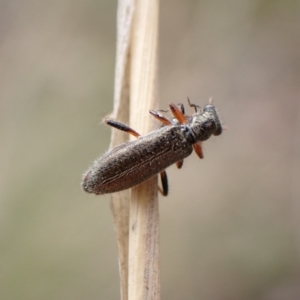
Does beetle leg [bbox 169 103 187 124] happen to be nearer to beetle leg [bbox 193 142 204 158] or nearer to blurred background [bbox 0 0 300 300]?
beetle leg [bbox 193 142 204 158]

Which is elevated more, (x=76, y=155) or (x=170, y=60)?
(x=170, y=60)

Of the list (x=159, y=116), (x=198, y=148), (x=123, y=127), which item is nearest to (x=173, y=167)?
(x=198, y=148)

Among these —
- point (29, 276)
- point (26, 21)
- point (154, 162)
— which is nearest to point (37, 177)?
point (29, 276)

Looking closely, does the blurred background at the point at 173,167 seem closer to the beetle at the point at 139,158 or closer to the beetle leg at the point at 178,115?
the beetle leg at the point at 178,115

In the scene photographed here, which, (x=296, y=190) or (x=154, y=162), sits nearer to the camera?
(x=154, y=162)

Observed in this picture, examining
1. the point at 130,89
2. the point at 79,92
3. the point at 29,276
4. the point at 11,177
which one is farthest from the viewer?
the point at 79,92

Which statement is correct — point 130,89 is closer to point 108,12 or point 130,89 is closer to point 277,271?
point 277,271

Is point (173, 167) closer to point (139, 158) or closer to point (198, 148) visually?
point (198, 148)
